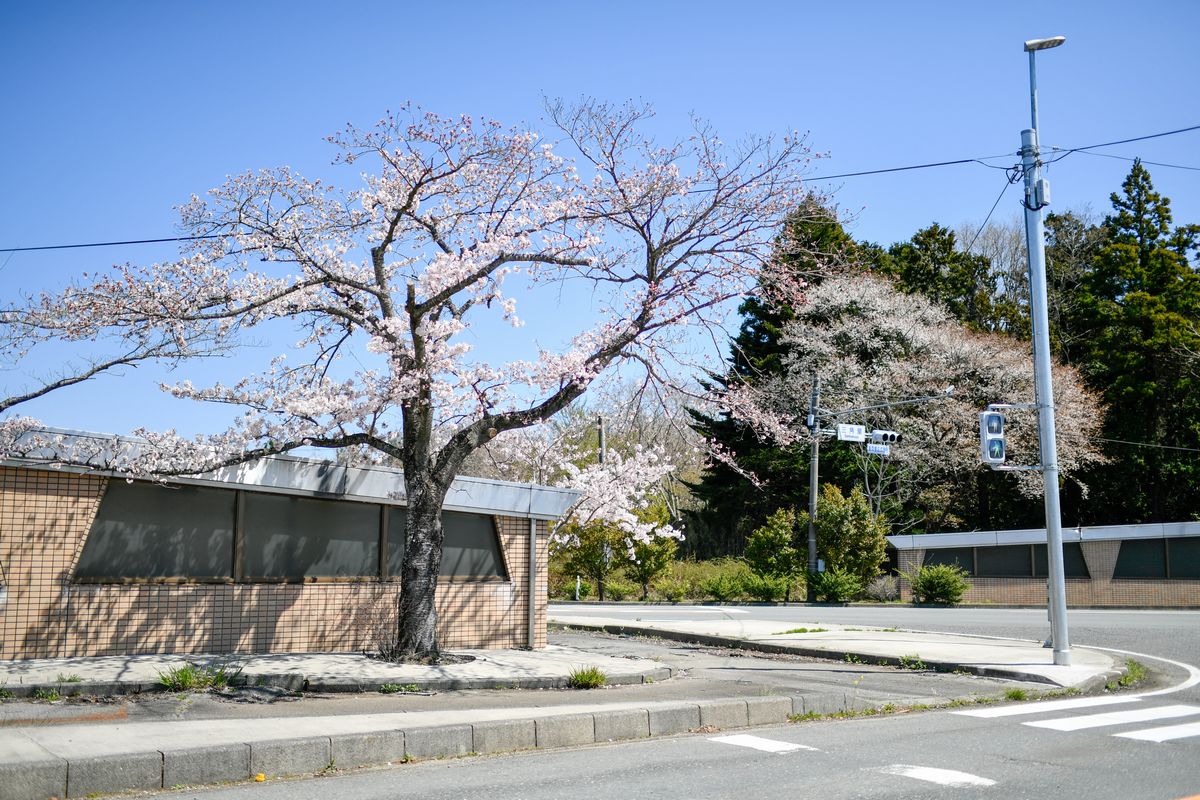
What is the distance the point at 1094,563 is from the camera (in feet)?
102

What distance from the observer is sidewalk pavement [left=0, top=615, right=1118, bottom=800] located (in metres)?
6.87

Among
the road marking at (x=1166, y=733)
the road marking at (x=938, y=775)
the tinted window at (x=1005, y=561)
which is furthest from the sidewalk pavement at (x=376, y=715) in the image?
the tinted window at (x=1005, y=561)

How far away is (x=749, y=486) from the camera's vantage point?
4753cm

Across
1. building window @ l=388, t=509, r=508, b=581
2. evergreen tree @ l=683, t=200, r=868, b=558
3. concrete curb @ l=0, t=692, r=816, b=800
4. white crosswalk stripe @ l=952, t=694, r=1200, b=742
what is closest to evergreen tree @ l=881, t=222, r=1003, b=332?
evergreen tree @ l=683, t=200, r=868, b=558

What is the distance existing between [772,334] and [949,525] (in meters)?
11.9

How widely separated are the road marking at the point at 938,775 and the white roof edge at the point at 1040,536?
26.5 metres

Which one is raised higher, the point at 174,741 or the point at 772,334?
the point at 772,334

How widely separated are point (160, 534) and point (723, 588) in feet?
83.6

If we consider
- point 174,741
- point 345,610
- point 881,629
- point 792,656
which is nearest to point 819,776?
point 174,741

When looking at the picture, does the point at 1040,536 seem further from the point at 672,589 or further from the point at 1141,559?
the point at 672,589

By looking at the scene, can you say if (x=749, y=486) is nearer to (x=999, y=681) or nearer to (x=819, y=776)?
(x=999, y=681)

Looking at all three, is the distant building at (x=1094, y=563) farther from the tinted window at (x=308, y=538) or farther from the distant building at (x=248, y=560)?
the tinted window at (x=308, y=538)

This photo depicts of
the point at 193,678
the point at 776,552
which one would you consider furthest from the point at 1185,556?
the point at 193,678

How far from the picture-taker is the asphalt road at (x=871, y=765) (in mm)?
6527
